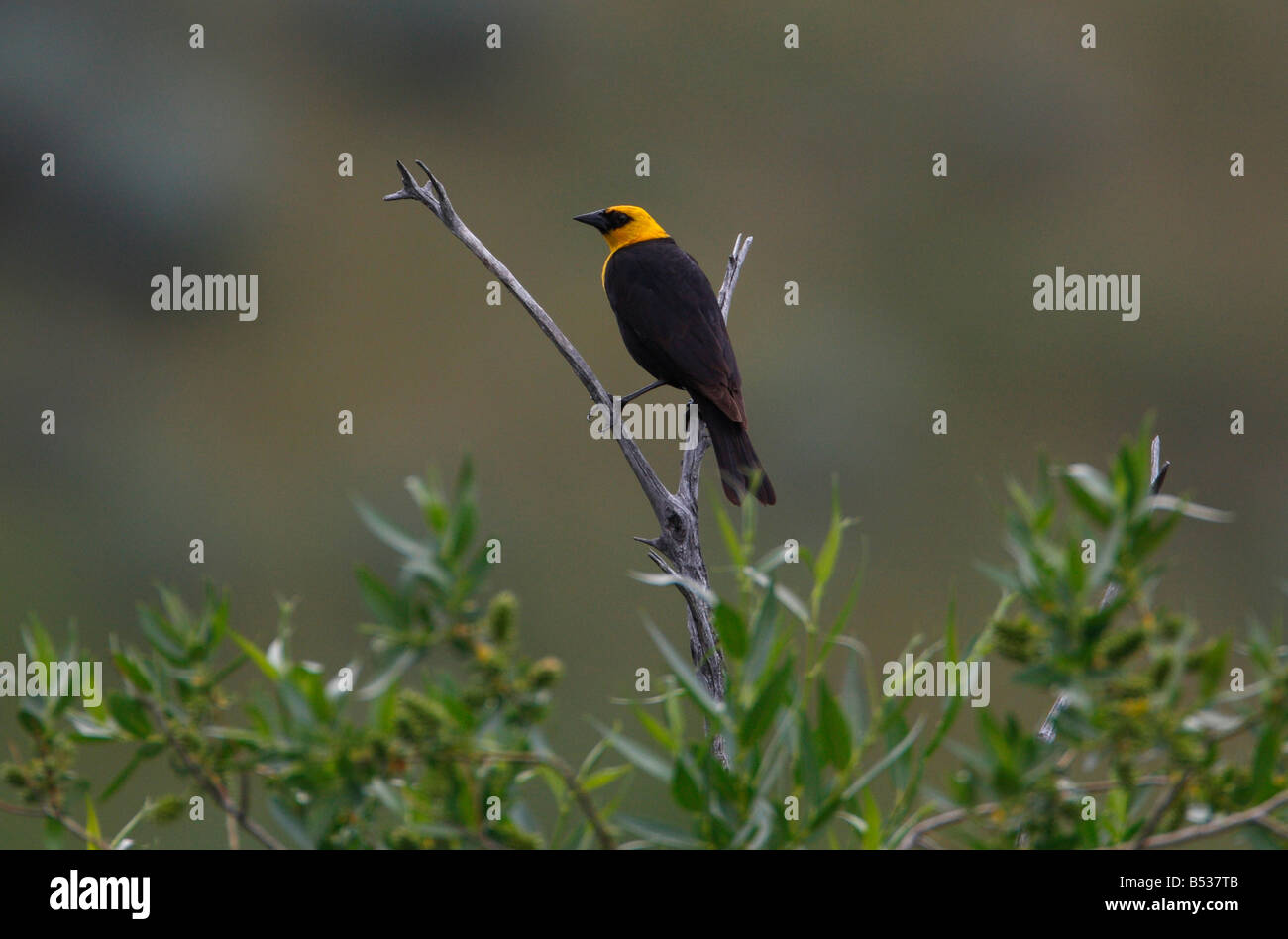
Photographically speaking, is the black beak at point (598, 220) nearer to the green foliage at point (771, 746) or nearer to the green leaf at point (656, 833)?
the green foliage at point (771, 746)

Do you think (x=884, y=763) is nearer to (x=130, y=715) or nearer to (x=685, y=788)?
(x=685, y=788)

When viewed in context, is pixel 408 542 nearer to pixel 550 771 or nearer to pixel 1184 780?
pixel 550 771

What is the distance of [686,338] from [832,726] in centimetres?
238

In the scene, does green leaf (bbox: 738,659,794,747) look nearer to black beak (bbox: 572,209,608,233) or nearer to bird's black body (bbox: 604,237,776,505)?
bird's black body (bbox: 604,237,776,505)

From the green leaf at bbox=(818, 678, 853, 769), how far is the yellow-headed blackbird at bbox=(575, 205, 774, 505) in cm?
178

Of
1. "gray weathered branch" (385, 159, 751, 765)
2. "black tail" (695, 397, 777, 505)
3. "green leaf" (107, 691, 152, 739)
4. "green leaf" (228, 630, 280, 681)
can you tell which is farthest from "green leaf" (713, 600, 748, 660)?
"black tail" (695, 397, 777, 505)

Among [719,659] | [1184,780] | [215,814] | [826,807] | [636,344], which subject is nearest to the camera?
[1184,780]

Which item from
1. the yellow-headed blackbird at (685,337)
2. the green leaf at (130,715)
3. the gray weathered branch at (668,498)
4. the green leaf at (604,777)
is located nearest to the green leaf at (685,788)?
the green leaf at (604,777)

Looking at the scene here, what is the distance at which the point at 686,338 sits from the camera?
11.1ft

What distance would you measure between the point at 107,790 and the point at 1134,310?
27.5 feet

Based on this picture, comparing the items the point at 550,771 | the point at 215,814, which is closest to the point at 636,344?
the point at 550,771

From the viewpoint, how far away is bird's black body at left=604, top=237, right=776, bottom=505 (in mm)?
3217

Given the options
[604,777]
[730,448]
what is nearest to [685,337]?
[730,448]
